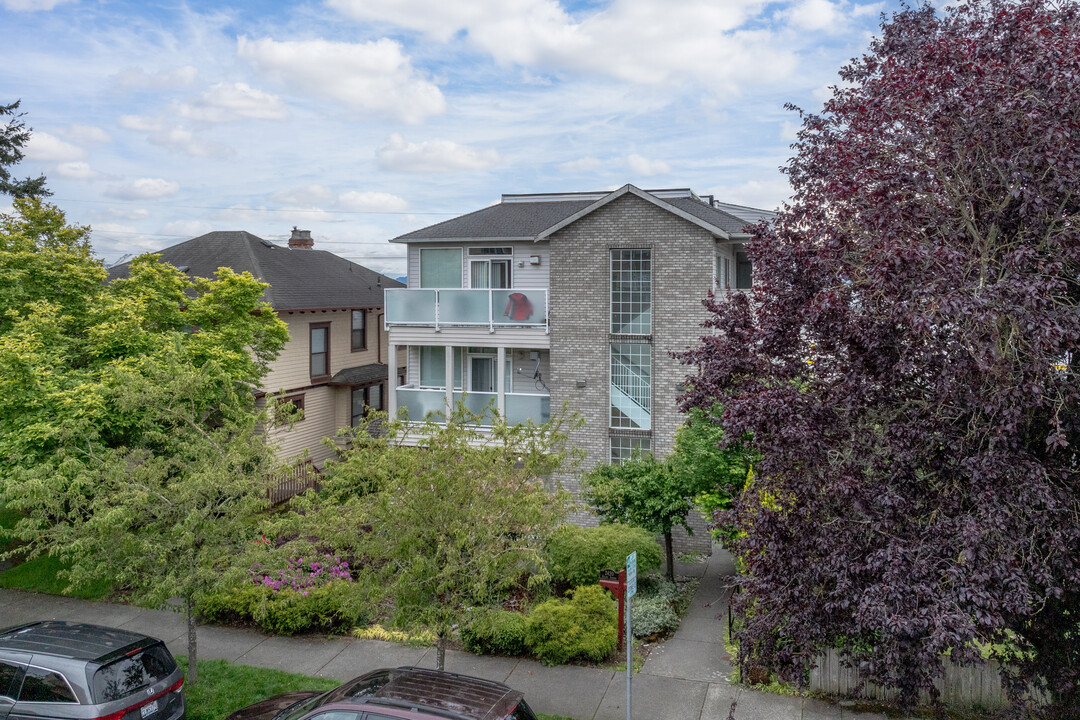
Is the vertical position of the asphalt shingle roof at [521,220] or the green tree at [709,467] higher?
the asphalt shingle roof at [521,220]

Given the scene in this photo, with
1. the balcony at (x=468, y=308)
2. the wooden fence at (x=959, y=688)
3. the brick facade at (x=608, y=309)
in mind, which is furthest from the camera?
the balcony at (x=468, y=308)

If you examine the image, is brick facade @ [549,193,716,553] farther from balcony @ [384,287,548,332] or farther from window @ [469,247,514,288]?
window @ [469,247,514,288]

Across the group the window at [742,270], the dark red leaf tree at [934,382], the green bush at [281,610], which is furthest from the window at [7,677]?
the window at [742,270]

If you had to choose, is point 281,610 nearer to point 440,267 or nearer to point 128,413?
point 128,413

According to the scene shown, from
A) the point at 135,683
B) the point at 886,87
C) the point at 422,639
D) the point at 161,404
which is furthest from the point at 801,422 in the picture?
the point at 161,404

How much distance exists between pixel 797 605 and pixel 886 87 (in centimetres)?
525

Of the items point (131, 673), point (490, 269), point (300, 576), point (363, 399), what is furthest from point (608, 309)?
point (363, 399)

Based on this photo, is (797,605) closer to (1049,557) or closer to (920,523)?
(920,523)

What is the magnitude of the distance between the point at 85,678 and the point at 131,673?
1.76ft

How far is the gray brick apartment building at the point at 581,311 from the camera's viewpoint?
714 inches

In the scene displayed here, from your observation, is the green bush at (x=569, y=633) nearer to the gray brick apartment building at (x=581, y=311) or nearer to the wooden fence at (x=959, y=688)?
the wooden fence at (x=959, y=688)

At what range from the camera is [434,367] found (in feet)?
71.1

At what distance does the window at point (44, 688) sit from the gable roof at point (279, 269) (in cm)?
1511

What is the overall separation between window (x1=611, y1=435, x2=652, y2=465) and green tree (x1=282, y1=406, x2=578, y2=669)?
9.17 meters
